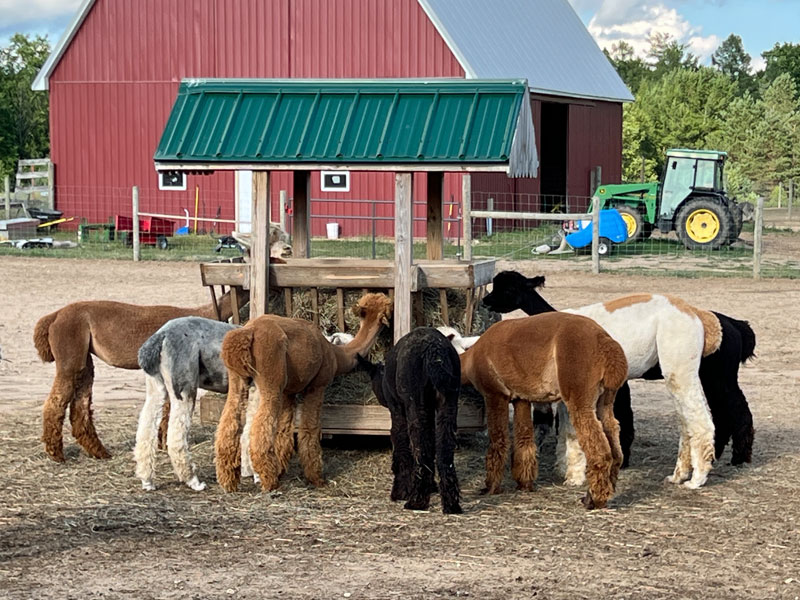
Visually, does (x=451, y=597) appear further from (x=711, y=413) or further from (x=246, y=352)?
(x=711, y=413)

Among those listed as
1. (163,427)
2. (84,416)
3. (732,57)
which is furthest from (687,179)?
(732,57)

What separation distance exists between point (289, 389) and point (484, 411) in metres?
1.44

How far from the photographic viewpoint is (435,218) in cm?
997

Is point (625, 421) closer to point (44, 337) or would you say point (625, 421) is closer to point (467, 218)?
point (44, 337)

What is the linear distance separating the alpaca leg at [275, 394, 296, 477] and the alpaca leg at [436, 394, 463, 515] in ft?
3.62

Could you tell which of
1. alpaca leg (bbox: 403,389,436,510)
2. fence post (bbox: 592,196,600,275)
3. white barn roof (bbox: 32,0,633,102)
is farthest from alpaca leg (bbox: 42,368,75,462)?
white barn roof (bbox: 32,0,633,102)

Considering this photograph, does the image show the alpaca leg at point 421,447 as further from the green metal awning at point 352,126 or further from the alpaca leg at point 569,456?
the green metal awning at point 352,126

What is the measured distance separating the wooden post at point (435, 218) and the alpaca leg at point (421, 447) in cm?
287

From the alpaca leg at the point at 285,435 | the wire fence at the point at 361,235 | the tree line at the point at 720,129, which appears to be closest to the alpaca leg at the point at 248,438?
the alpaca leg at the point at 285,435

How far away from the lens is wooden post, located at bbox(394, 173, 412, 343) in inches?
335

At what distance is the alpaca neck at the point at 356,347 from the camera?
26.9 feet

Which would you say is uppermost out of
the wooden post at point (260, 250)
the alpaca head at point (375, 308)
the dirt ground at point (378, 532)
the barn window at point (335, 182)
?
the barn window at point (335, 182)

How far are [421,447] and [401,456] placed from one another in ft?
1.04

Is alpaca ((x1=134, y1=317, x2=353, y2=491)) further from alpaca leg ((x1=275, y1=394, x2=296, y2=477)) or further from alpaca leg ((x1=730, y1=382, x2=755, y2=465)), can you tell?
alpaca leg ((x1=730, y1=382, x2=755, y2=465))
